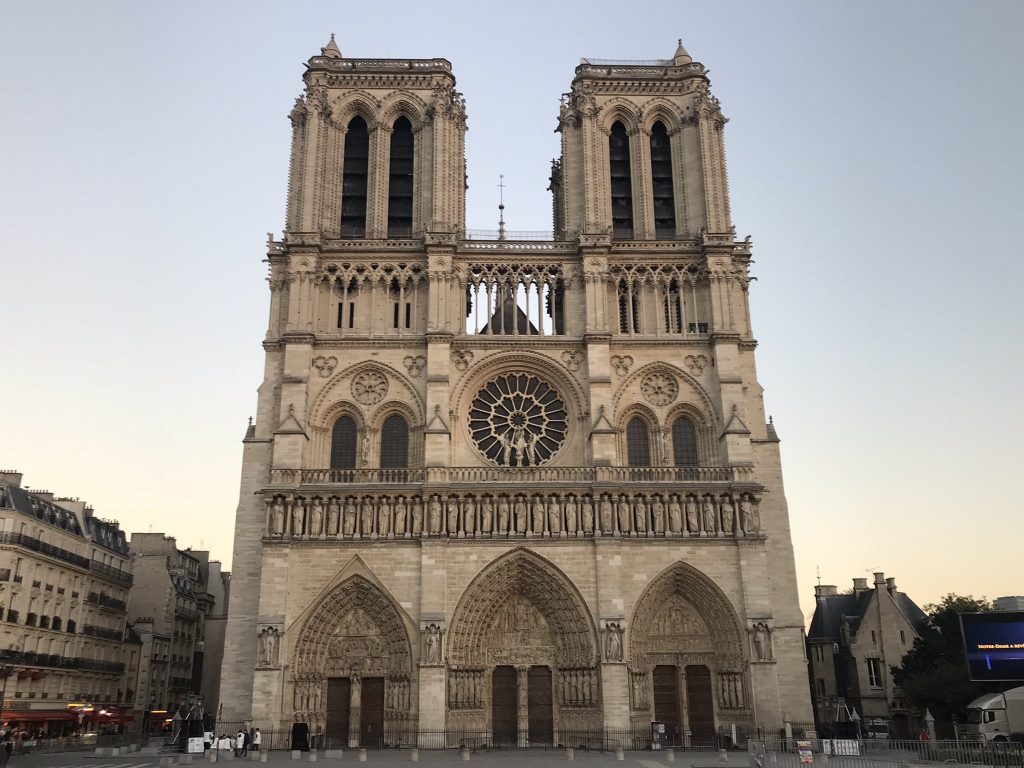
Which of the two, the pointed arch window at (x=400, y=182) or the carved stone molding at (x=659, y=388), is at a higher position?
the pointed arch window at (x=400, y=182)

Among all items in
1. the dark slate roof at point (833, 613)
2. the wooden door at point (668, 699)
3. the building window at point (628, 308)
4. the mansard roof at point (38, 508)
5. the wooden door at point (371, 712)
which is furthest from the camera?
the dark slate roof at point (833, 613)

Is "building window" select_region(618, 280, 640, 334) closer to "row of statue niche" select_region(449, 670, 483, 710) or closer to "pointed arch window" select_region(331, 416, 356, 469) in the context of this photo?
"pointed arch window" select_region(331, 416, 356, 469)

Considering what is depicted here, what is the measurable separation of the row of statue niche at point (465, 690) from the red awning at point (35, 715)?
574 inches

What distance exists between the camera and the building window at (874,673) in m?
35.4

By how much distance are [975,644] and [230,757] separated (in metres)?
19.2

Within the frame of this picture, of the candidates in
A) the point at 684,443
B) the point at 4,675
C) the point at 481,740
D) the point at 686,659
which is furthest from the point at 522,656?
the point at 4,675

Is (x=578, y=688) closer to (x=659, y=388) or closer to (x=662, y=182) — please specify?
(x=659, y=388)

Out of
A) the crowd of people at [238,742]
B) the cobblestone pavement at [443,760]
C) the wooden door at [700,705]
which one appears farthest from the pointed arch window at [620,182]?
the crowd of people at [238,742]

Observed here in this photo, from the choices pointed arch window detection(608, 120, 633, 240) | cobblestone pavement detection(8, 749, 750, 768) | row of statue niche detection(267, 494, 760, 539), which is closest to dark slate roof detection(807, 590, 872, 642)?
row of statue niche detection(267, 494, 760, 539)

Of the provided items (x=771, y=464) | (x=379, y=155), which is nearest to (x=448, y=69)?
(x=379, y=155)

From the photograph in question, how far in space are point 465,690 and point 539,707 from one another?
2.38 meters

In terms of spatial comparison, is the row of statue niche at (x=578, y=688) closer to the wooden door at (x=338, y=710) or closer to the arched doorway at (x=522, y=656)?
the arched doorway at (x=522, y=656)

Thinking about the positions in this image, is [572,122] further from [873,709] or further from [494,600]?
[873,709]

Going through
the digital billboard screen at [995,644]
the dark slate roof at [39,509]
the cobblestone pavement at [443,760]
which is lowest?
the cobblestone pavement at [443,760]
